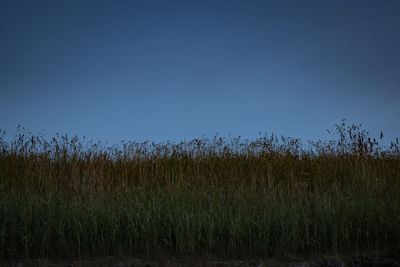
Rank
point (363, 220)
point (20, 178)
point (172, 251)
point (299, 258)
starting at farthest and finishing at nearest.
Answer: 1. point (20, 178)
2. point (363, 220)
3. point (172, 251)
4. point (299, 258)

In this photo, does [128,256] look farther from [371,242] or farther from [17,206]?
[371,242]

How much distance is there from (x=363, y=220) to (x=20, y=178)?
6.94 m

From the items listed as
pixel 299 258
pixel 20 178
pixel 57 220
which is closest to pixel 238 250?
pixel 299 258

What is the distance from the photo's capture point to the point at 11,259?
4176 mm

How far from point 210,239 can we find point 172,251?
55 cm

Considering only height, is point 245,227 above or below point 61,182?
below

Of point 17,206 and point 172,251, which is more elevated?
point 17,206

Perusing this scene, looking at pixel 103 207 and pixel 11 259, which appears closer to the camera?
pixel 11 259

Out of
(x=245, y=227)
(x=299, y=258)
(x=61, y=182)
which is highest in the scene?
(x=61, y=182)

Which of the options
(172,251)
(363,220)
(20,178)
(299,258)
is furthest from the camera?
(20,178)

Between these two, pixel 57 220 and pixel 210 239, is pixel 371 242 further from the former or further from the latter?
pixel 57 220

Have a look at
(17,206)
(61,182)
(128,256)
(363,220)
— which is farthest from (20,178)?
(363,220)

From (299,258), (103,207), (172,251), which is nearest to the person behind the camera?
(299,258)

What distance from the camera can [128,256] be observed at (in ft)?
13.5
